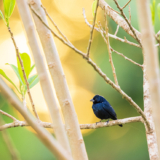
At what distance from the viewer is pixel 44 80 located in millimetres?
371

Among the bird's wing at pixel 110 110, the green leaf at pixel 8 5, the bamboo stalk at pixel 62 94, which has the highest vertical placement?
the green leaf at pixel 8 5

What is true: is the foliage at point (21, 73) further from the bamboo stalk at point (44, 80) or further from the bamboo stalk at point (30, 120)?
the bamboo stalk at point (30, 120)

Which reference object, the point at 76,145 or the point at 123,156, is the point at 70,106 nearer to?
the point at 76,145

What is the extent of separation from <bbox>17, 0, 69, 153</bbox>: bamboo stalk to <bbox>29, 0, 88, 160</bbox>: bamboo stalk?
0.19 metres

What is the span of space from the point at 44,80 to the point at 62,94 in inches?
8.6

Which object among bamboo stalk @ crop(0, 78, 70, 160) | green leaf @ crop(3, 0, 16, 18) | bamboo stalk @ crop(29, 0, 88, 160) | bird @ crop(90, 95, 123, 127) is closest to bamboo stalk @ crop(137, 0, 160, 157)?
bamboo stalk @ crop(0, 78, 70, 160)

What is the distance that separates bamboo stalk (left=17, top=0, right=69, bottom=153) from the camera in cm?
35

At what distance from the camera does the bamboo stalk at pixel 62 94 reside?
1.77 feet

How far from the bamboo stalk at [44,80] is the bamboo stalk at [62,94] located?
19 centimetres

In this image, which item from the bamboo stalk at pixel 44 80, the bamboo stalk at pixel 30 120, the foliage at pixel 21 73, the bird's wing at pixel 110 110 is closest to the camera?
the bamboo stalk at pixel 30 120

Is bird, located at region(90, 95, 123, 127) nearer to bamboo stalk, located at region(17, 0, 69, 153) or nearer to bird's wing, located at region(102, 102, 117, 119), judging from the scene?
bird's wing, located at region(102, 102, 117, 119)

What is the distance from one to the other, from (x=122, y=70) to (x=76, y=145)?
6.73 feet

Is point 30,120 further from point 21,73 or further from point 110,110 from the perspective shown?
point 110,110

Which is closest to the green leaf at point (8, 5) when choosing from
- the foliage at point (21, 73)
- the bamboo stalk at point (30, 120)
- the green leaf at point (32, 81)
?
the foliage at point (21, 73)
